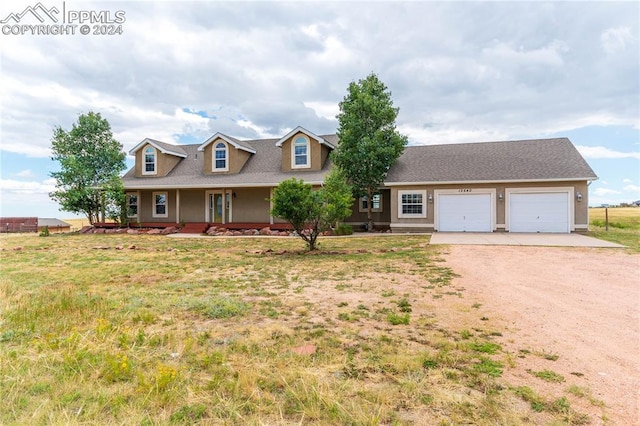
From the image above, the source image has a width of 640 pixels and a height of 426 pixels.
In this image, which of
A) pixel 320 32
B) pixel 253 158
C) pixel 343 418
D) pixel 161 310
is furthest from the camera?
pixel 253 158

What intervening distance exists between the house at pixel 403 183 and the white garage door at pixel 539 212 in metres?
0.05

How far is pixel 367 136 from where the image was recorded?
19.5 m

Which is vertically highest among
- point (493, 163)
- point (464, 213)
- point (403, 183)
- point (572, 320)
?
point (493, 163)

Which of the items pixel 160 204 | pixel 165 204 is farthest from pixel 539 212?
pixel 160 204

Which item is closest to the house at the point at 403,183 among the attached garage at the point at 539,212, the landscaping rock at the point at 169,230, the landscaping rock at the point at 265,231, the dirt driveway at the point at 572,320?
the attached garage at the point at 539,212

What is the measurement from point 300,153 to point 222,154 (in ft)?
18.2

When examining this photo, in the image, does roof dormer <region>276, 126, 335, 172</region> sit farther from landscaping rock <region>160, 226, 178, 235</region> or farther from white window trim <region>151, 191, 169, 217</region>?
white window trim <region>151, 191, 169, 217</region>

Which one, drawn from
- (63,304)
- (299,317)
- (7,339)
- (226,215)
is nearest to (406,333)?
(299,317)

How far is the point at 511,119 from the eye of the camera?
23203 mm

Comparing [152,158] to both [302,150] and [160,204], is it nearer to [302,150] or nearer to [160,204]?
[160,204]

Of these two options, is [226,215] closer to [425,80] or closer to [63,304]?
[425,80]

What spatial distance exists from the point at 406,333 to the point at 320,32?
10.7m

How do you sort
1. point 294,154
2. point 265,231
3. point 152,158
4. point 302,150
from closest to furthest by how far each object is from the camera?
point 265,231
point 302,150
point 294,154
point 152,158

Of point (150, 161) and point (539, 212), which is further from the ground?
point (150, 161)
